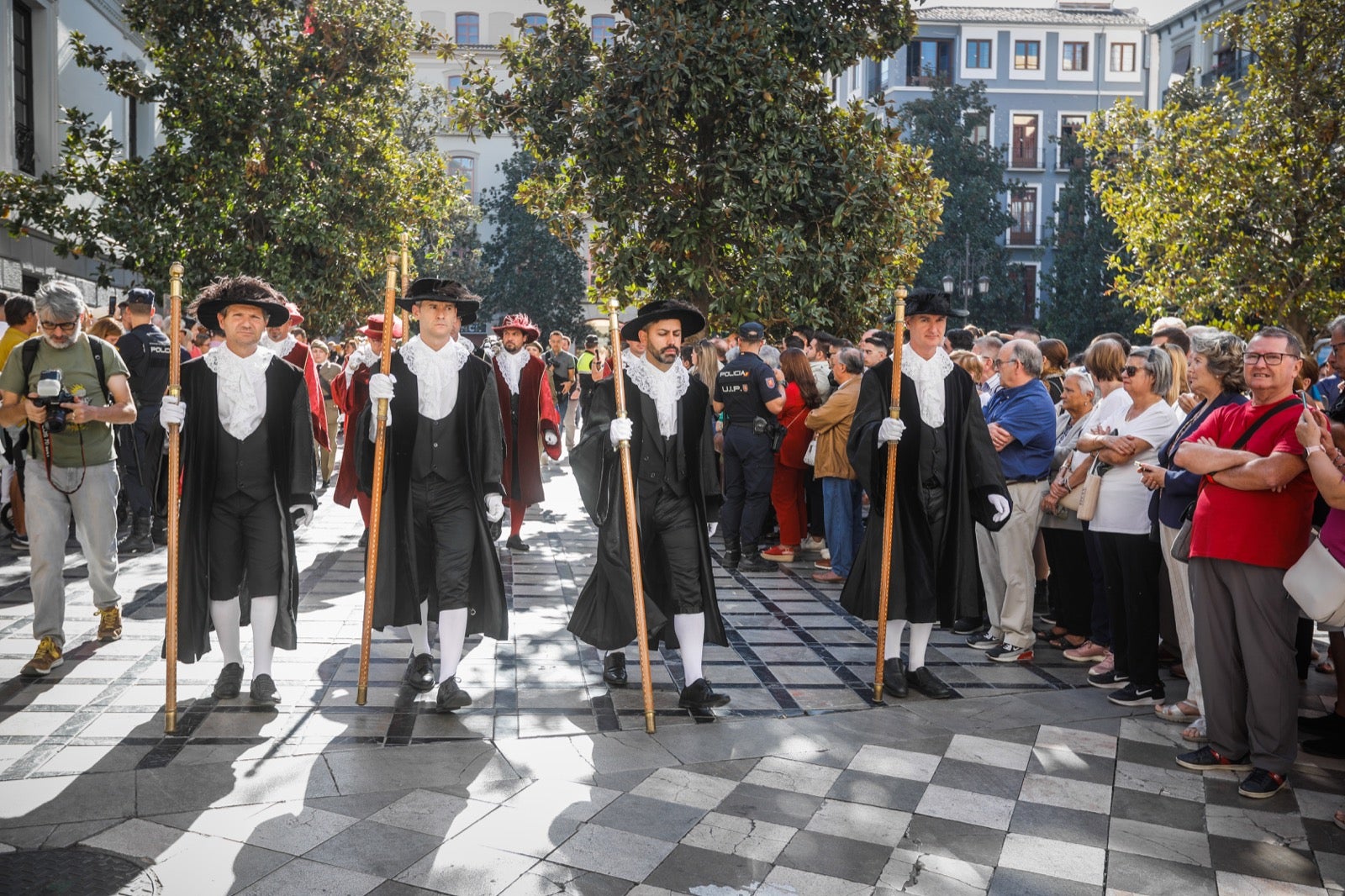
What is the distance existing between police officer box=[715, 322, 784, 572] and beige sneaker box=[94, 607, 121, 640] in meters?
4.91

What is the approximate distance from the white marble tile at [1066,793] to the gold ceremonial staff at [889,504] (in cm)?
125

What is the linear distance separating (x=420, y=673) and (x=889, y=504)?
8.30ft

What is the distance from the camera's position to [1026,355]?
23.4 feet

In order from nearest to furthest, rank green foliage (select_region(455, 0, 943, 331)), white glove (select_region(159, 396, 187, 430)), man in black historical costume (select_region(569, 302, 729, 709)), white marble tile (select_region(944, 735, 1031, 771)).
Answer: white marble tile (select_region(944, 735, 1031, 771)), white glove (select_region(159, 396, 187, 430)), man in black historical costume (select_region(569, 302, 729, 709)), green foliage (select_region(455, 0, 943, 331))

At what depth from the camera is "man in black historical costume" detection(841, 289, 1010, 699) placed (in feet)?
20.7

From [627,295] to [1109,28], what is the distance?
4175 cm

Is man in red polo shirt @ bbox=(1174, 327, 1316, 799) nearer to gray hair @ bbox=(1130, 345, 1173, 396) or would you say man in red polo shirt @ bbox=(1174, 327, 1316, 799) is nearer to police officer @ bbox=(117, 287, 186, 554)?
gray hair @ bbox=(1130, 345, 1173, 396)

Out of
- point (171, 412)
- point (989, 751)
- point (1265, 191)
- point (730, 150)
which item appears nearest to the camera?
point (989, 751)

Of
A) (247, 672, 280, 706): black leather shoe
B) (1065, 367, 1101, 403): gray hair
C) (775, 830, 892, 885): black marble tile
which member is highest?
(1065, 367, 1101, 403): gray hair

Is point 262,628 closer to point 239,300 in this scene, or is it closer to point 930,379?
point 239,300

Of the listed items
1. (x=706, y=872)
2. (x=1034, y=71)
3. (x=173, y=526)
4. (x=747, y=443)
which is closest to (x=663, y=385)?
(x=173, y=526)

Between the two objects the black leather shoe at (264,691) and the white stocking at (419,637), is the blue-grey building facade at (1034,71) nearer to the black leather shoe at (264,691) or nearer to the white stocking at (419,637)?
the white stocking at (419,637)

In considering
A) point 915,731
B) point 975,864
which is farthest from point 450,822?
point 915,731

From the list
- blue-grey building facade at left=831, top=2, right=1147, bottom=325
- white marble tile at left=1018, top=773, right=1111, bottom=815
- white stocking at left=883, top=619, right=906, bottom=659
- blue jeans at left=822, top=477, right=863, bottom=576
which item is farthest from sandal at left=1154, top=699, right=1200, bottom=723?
blue-grey building facade at left=831, top=2, right=1147, bottom=325
